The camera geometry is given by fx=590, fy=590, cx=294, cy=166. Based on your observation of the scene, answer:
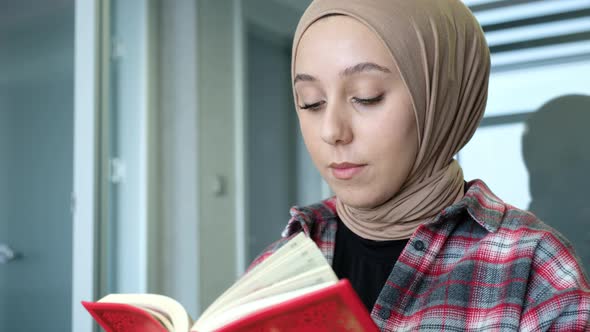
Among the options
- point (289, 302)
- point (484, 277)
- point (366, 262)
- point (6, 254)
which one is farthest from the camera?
point (6, 254)

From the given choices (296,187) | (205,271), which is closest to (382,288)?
(296,187)

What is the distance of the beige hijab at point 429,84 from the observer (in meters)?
0.82

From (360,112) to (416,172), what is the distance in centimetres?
13

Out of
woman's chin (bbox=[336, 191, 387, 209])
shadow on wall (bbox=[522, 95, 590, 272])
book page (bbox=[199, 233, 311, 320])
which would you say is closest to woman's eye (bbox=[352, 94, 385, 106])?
woman's chin (bbox=[336, 191, 387, 209])

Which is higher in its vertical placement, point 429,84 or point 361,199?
point 429,84

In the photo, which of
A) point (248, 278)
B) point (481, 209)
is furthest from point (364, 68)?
point (248, 278)

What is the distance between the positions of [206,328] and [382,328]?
0.32 metres

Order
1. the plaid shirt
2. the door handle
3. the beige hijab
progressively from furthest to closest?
1. the door handle
2. the beige hijab
3. the plaid shirt

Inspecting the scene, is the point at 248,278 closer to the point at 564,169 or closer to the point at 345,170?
the point at 345,170

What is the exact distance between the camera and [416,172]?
0.87 metres

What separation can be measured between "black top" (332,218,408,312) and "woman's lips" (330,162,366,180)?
131 millimetres

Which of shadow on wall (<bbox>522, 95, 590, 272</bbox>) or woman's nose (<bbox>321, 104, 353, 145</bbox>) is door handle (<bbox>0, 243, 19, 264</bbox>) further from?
shadow on wall (<bbox>522, 95, 590, 272</bbox>)

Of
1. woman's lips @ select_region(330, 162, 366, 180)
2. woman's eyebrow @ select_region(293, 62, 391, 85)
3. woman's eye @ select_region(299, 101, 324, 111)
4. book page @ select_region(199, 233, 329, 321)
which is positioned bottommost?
book page @ select_region(199, 233, 329, 321)

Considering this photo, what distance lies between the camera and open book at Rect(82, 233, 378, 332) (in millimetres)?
510
